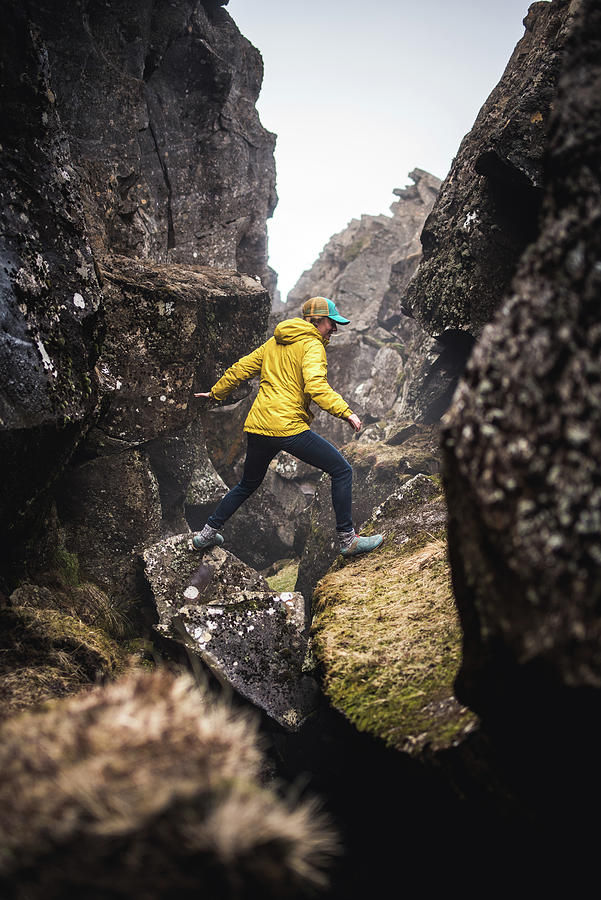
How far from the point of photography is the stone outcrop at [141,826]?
1358mm

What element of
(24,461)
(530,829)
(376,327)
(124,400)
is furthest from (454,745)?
(376,327)

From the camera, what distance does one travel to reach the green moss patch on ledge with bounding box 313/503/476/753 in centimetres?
313

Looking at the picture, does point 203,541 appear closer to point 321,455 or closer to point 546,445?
point 321,455

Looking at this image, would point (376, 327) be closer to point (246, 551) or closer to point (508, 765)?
point (246, 551)

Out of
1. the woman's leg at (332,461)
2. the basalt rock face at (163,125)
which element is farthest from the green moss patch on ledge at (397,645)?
the basalt rock face at (163,125)

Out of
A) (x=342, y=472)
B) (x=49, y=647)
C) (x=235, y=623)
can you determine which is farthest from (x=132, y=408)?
(x=49, y=647)

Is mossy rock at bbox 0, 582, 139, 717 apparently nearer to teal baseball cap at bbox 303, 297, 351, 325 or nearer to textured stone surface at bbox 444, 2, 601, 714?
textured stone surface at bbox 444, 2, 601, 714

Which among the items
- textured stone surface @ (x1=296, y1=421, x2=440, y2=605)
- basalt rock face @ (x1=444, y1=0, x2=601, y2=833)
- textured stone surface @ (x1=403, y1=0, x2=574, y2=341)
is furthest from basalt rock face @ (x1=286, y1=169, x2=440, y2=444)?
basalt rock face @ (x1=444, y1=0, x2=601, y2=833)

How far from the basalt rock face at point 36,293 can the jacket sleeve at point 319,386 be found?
2.81 meters

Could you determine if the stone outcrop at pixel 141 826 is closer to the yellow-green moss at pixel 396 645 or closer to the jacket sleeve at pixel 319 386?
the yellow-green moss at pixel 396 645

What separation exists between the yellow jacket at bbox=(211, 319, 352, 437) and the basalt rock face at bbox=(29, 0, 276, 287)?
4.35 meters

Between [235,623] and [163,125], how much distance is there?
41.7ft

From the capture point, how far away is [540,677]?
1.77m

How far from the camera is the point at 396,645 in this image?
4.25 m
